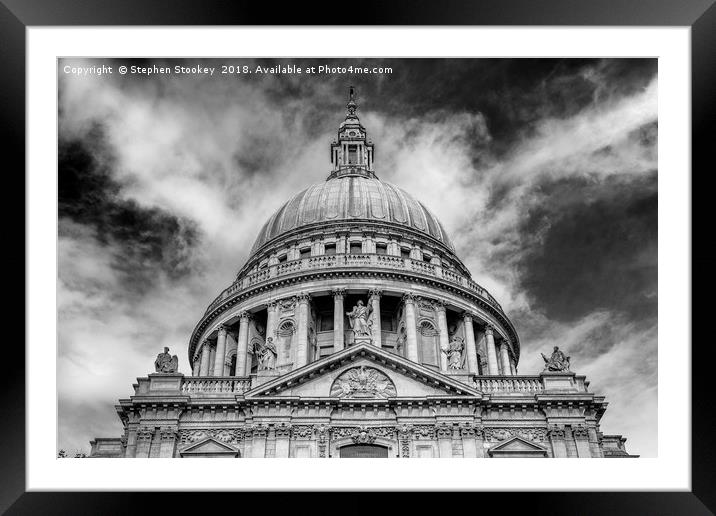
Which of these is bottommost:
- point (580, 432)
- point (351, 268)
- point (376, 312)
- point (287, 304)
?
point (580, 432)

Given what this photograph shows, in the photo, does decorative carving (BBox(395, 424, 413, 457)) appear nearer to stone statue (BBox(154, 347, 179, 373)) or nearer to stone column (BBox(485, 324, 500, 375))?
stone statue (BBox(154, 347, 179, 373))

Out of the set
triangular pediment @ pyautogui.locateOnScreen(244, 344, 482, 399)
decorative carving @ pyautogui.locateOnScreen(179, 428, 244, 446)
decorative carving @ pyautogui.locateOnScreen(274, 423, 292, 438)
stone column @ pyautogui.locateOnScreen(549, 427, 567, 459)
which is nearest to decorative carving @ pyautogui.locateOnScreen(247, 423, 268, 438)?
decorative carving @ pyautogui.locateOnScreen(274, 423, 292, 438)

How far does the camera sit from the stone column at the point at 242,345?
138ft

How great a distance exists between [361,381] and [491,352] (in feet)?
53.1

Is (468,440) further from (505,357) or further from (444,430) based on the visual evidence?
(505,357)

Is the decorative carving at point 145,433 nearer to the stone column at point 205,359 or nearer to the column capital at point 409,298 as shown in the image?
the stone column at point 205,359

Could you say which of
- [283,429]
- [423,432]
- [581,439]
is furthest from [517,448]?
[283,429]

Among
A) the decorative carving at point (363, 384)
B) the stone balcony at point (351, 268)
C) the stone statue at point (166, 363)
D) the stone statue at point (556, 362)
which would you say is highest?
the stone balcony at point (351, 268)

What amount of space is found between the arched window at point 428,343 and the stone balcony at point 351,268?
11.0 ft

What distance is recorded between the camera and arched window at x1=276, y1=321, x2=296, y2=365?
140ft

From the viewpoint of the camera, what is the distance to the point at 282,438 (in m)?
29.4

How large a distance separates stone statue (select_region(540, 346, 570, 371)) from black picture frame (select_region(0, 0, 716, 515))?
1218cm

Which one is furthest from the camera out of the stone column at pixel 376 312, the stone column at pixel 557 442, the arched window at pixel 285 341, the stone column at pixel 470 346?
the arched window at pixel 285 341

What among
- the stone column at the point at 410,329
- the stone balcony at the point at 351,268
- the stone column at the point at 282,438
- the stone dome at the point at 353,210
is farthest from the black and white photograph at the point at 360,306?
the stone dome at the point at 353,210
